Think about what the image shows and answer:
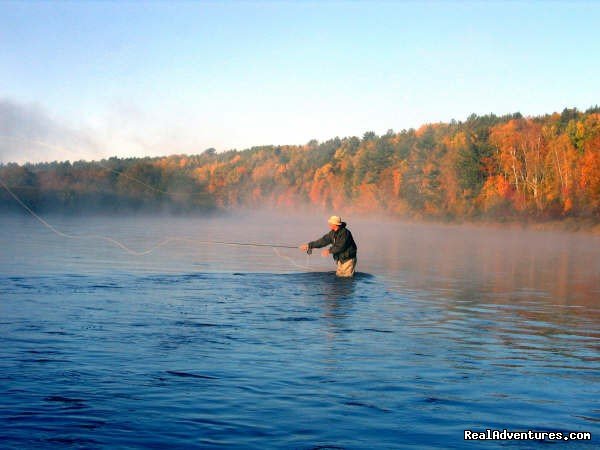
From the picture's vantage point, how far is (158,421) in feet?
24.2

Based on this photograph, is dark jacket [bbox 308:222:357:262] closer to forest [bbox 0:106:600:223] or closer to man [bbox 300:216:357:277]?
man [bbox 300:216:357:277]

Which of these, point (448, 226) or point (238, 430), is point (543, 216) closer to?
point (448, 226)

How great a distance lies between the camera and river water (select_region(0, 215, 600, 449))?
7.28 meters

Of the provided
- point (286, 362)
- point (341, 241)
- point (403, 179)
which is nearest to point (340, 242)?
point (341, 241)

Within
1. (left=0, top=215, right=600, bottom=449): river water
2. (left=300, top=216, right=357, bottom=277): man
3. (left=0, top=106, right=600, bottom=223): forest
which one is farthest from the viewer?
(left=0, top=106, right=600, bottom=223): forest

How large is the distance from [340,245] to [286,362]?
A: 381 inches

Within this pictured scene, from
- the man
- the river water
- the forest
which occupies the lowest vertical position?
the river water

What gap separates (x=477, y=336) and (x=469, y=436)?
18.1ft

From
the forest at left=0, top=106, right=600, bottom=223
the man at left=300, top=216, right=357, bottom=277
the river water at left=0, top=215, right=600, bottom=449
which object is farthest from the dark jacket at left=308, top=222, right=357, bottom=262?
the forest at left=0, top=106, right=600, bottom=223

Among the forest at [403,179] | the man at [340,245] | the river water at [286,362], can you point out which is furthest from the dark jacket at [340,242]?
the forest at [403,179]

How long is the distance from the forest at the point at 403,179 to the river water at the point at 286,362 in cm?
4496

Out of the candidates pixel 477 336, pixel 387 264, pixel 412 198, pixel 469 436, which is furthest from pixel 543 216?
pixel 469 436

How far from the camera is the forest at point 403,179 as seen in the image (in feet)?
264

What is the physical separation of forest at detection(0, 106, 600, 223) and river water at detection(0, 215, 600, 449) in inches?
1770
